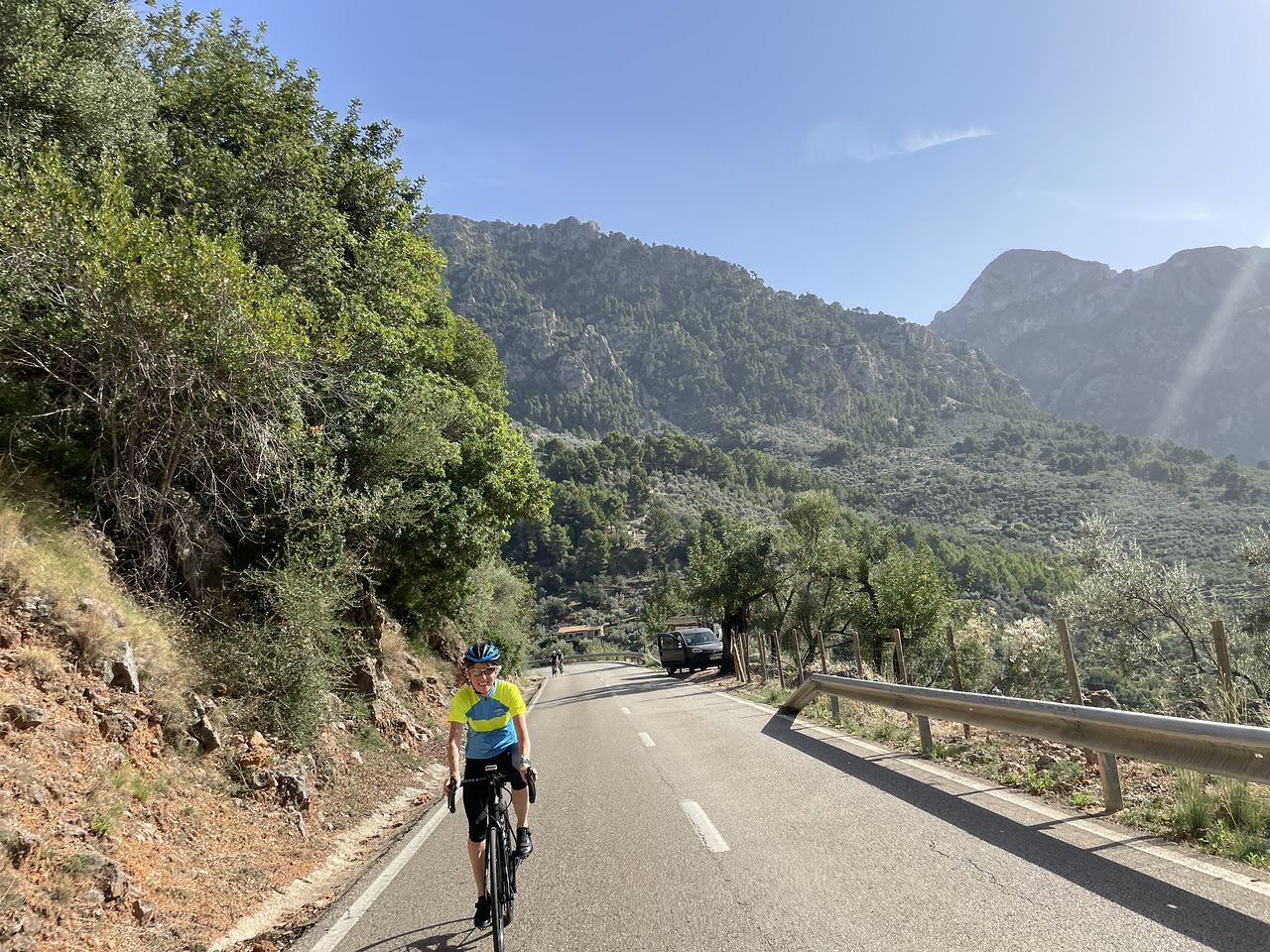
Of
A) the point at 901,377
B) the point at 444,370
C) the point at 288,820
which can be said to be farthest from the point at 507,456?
the point at 901,377

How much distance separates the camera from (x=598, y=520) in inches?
4702

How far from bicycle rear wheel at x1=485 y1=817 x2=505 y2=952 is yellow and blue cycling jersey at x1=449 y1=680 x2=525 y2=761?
57 cm

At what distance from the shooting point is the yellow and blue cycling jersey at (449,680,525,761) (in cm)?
487

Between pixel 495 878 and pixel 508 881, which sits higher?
pixel 495 878

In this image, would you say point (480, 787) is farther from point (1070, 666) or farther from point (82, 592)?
point (1070, 666)

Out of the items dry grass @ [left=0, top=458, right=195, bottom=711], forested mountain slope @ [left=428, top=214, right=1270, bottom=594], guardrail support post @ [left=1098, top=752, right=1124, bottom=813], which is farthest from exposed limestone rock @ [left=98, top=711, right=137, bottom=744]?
forested mountain slope @ [left=428, top=214, right=1270, bottom=594]

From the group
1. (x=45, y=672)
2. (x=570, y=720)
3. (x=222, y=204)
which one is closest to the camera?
(x=45, y=672)

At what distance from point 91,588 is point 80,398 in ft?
7.98

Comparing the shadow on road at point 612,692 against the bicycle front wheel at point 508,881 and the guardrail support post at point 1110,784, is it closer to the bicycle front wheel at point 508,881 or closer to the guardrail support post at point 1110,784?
the guardrail support post at point 1110,784

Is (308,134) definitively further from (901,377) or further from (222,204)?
(901,377)

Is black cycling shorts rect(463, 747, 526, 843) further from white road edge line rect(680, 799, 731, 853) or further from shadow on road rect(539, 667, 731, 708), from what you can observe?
shadow on road rect(539, 667, 731, 708)

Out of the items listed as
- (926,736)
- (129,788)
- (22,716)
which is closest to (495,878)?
(129,788)

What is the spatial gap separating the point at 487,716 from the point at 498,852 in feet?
2.86

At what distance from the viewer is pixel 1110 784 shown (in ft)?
20.0
